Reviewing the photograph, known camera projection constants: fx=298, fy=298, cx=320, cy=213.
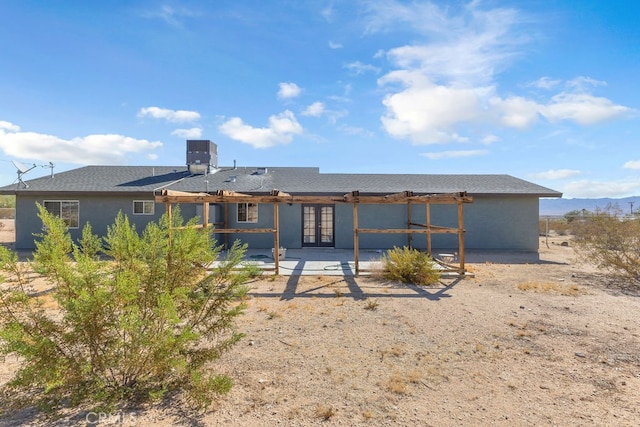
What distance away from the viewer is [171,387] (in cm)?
340

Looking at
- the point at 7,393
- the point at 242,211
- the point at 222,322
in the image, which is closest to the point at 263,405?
the point at 222,322

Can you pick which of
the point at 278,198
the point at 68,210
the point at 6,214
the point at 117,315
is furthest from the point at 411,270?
the point at 6,214

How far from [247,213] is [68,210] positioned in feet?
27.1

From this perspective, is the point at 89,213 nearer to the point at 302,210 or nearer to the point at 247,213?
the point at 247,213

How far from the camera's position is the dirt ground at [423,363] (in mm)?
2963

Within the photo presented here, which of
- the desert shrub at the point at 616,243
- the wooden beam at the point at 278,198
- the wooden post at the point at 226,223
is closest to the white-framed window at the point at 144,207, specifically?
the wooden post at the point at 226,223

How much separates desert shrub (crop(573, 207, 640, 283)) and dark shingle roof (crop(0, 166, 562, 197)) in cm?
402

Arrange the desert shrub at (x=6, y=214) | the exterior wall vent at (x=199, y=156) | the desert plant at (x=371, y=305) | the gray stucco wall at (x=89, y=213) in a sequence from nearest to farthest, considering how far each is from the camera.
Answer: the desert plant at (x=371, y=305), the gray stucco wall at (x=89, y=213), the exterior wall vent at (x=199, y=156), the desert shrub at (x=6, y=214)

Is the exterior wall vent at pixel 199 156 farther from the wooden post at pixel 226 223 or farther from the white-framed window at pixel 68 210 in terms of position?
the white-framed window at pixel 68 210

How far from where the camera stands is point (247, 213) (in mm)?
14375

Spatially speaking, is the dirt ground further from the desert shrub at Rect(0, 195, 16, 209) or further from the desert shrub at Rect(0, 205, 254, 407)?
the desert shrub at Rect(0, 195, 16, 209)

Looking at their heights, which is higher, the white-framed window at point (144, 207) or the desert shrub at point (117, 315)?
the white-framed window at point (144, 207)

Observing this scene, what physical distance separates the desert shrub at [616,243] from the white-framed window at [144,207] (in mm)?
17392

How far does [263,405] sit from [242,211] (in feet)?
38.9
